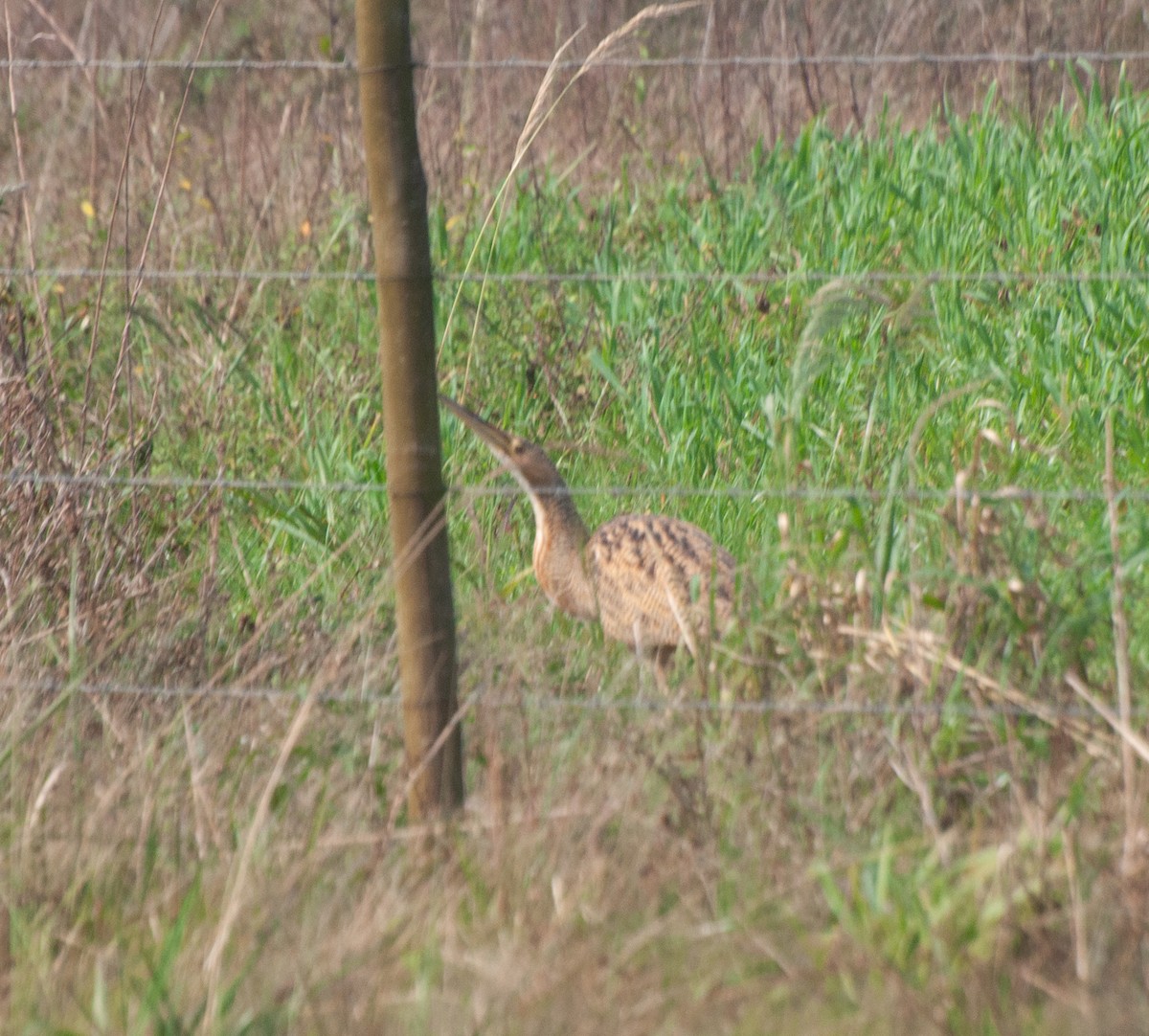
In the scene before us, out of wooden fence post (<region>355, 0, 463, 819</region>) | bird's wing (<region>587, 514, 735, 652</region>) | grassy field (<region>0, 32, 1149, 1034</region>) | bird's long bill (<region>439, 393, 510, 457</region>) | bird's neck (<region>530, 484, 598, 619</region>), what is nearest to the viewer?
grassy field (<region>0, 32, 1149, 1034</region>)

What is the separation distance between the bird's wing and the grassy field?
0.37 feet

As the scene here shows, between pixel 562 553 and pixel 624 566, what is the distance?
266 millimetres

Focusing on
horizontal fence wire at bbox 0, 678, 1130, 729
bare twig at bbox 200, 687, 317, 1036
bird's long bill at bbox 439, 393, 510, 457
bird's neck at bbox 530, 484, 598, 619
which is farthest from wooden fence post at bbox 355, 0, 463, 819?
bird's neck at bbox 530, 484, 598, 619

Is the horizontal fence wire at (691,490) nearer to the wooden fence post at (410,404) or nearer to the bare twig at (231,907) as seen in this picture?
the wooden fence post at (410,404)

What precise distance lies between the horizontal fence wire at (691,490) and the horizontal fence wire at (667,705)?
0.39m

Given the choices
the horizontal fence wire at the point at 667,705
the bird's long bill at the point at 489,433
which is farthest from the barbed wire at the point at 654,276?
the horizontal fence wire at the point at 667,705

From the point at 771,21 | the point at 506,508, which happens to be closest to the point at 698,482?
the point at 506,508

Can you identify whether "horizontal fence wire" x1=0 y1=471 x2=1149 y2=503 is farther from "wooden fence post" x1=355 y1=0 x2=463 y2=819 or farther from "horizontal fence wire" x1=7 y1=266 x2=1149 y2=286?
"horizontal fence wire" x1=7 y1=266 x2=1149 y2=286

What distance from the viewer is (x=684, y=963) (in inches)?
106

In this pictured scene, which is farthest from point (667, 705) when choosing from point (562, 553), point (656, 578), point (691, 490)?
point (562, 553)

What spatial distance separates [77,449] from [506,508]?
124 cm

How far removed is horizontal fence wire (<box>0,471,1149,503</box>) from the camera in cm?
318

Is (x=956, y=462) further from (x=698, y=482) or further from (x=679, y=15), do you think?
(x=679, y=15)

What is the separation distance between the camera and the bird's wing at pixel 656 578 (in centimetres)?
386
